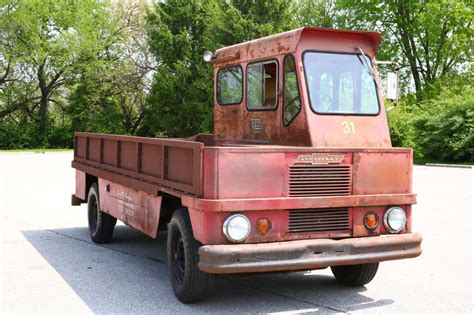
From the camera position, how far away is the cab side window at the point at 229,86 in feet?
24.7

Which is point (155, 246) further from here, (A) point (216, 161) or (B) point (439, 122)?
Answer: (B) point (439, 122)

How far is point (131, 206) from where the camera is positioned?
721 centimetres

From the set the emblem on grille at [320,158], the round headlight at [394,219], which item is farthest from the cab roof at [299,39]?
the round headlight at [394,219]

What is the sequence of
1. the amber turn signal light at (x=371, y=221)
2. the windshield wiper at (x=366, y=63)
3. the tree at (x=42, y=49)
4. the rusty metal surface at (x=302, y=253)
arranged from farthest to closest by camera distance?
the tree at (x=42, y=49) < the windshield wiper at (x=366, y=63) < the amber turn signal light at (x=371, y=221) < the rusty metal surface at (x=302, y=253)

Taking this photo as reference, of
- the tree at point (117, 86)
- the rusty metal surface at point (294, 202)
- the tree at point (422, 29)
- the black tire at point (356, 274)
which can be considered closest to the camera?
the rusty metal surface at point (294, 202)

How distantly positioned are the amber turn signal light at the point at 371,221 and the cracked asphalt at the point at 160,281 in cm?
72

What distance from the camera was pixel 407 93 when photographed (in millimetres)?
47000

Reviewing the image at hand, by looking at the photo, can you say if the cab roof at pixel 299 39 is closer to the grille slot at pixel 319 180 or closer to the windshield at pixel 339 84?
the windshield at pixel 339 84

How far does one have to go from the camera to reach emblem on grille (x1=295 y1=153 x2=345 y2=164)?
558cm


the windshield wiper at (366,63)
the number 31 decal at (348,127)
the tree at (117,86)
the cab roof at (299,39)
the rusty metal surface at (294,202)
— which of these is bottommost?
the rusty metal surface at (294,202)

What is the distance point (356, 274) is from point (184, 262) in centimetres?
181

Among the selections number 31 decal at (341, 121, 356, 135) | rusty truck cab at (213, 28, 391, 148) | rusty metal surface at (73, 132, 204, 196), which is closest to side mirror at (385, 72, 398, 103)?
rusty truck cab at (213, 28, 391, 148)

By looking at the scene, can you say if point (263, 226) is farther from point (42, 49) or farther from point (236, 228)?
point (42, 49)

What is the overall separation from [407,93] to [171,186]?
43453 millimetres
